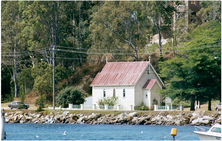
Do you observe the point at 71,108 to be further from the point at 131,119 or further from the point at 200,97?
the point at 200,97

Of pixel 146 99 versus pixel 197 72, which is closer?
pixel 197 72

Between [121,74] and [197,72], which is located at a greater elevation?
[121,74]

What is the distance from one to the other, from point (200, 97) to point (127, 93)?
414 inches

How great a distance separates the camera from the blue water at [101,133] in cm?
3985

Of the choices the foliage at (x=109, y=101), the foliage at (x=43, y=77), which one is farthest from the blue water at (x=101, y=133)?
the foliage at (x=43, y=77)

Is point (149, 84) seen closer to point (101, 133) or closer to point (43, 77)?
point (101, 133)

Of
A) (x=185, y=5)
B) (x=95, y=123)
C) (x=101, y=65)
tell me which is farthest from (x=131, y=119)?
(x=185, y=5)

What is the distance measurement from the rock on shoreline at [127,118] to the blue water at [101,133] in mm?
1939

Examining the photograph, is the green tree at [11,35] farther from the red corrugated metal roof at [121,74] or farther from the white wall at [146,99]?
the white wall at [146,99]

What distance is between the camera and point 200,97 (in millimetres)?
53969

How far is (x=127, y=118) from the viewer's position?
5256 centimetres

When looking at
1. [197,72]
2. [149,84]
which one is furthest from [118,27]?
[197,72]

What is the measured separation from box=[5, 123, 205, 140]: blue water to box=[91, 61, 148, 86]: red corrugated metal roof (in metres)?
10.1

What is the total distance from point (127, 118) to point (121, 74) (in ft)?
32.7
